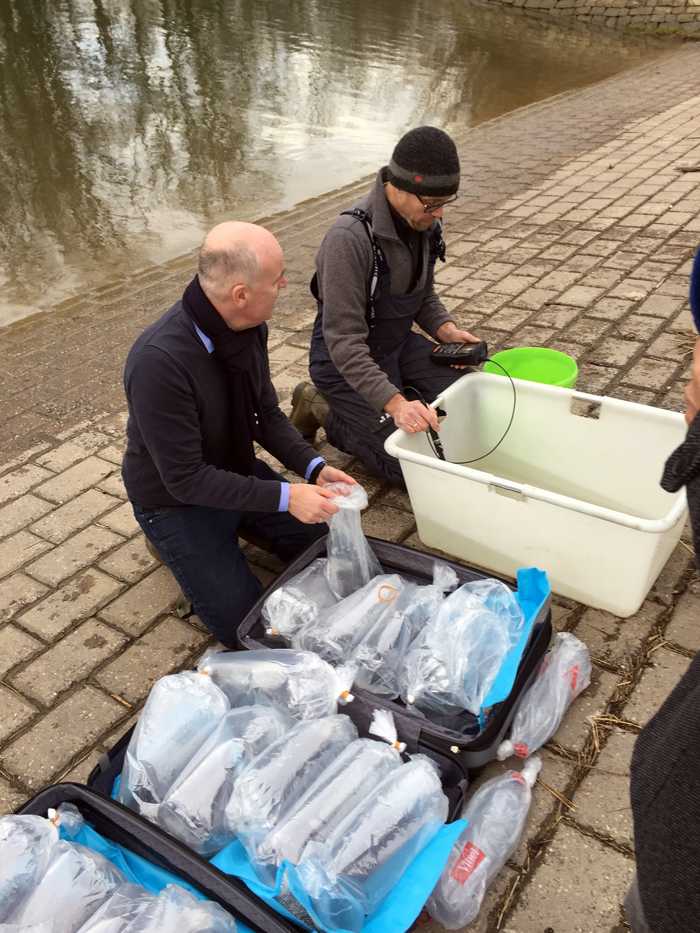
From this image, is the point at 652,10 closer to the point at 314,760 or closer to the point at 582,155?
the point at 582,155

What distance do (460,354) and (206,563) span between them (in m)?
1.54

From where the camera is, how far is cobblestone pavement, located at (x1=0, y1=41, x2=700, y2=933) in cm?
213

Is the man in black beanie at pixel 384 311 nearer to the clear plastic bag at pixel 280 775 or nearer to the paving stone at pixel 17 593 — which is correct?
the clear plastic bag at pixel 280 775

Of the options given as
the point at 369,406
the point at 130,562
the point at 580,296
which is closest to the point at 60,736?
the point at 130,562

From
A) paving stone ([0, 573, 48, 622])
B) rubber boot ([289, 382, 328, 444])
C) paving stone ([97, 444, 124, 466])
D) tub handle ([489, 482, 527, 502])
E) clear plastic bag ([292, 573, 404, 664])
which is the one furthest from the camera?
paving stone ([97, 444, 124, 466])

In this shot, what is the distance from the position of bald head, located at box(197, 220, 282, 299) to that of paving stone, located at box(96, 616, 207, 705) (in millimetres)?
1302

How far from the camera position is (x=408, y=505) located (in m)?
3.40

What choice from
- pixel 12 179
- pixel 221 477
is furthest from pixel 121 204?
pixel 221 477

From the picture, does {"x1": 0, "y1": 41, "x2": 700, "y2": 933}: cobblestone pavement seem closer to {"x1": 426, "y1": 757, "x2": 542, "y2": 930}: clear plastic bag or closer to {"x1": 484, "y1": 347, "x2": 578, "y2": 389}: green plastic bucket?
{"x1": 426, "y1": 757, "x2": 542, "y2": 930}: clear plastic bag

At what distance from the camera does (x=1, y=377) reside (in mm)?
4957

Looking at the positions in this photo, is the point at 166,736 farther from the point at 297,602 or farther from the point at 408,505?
the point at 408,505

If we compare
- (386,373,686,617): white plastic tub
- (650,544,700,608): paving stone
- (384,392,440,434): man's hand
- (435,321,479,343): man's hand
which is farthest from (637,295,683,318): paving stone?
(384,392,440,434): man's hand

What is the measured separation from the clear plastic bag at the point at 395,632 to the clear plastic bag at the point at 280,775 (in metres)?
0.20

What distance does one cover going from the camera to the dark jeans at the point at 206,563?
2.65 metres
